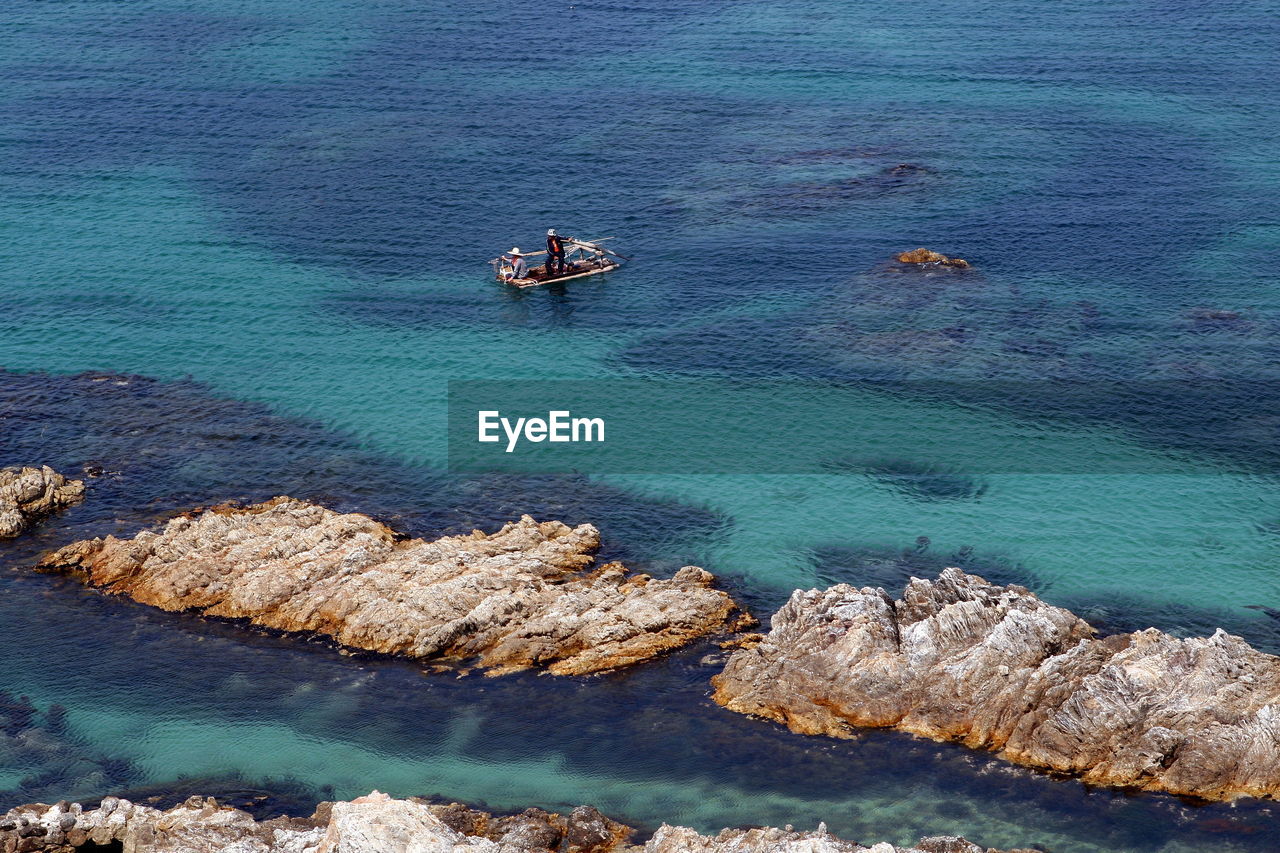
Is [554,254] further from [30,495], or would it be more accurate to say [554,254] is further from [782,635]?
[782,635]

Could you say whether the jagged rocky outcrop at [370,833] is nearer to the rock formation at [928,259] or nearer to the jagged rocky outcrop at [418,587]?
the jagged rocky outcrop at [418,587]

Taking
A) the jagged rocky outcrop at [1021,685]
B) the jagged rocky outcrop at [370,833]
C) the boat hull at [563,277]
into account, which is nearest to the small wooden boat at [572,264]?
the boat hull at [563,277]

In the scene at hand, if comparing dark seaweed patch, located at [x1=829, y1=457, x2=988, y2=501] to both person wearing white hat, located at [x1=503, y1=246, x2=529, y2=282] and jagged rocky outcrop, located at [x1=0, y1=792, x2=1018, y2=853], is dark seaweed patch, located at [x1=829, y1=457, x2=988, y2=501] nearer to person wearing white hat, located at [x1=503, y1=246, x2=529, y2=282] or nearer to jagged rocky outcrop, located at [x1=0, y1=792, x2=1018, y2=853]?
jagged rocky outcrop, located at [x1=0, y1=792, x2=1018, y2=853]

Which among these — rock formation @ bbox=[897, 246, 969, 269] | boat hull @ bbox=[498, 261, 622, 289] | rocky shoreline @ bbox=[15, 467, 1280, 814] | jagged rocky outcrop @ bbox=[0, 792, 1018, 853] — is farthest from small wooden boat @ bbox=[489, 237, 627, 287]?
jagged rocky outcrop @ bbox=[0, 792, 1018, 853]

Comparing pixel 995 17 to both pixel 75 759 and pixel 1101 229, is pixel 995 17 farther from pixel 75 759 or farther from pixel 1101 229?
pixel 75 759

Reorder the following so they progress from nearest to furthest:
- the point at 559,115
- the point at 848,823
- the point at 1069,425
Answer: the point at 848,823 → the point at 1069,425 → the point at 559,115

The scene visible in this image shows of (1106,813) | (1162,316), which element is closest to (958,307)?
(1162,316)
